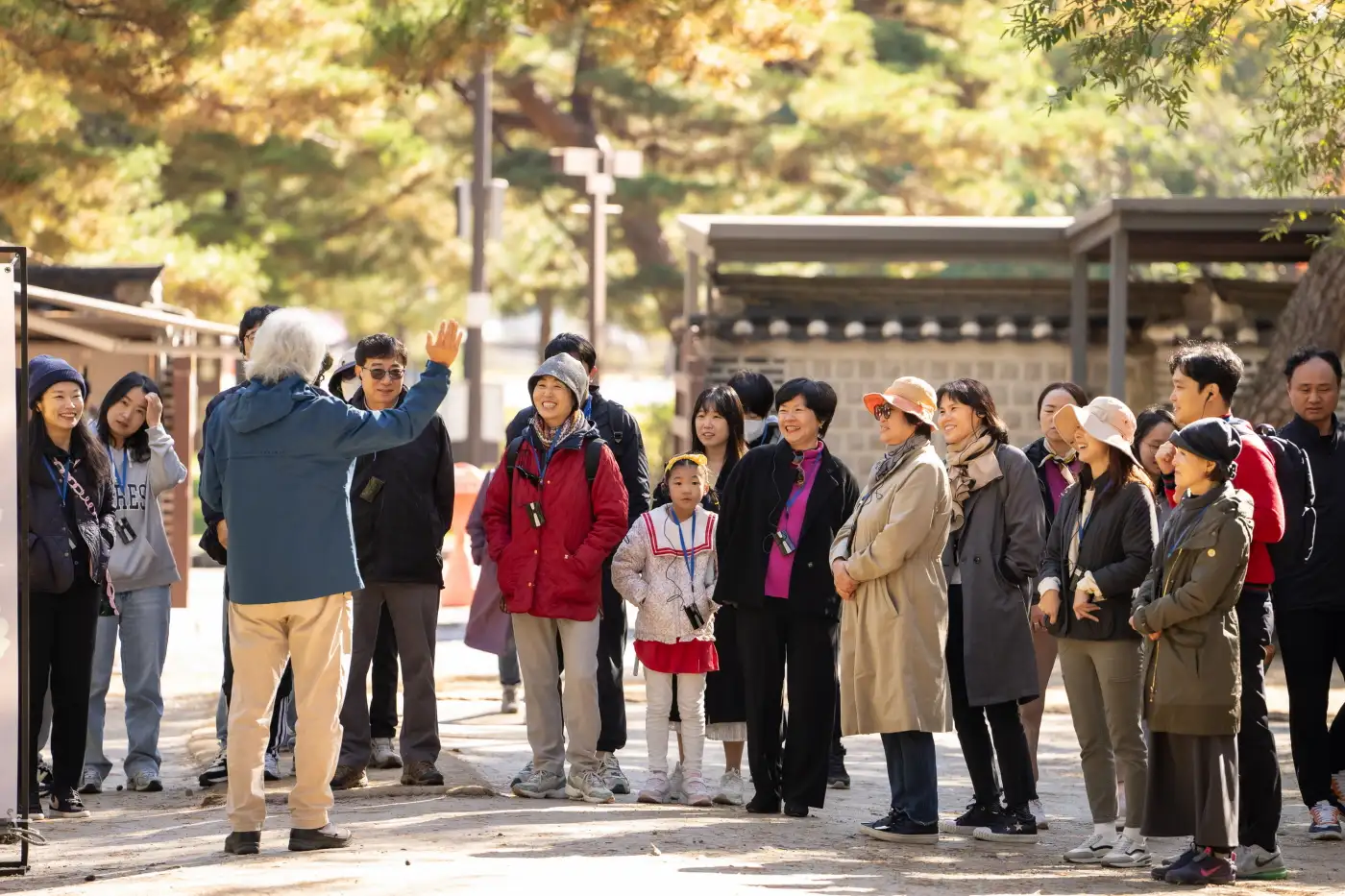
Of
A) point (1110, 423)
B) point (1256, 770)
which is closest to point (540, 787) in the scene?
point (1110, 423)

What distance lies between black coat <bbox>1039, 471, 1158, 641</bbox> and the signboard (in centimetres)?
353

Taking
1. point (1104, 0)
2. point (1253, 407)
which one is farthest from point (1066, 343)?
point (1104, 0)

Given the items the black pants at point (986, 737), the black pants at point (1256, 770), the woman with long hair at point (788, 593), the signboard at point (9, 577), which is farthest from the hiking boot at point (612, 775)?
the black pants at point (1256, 770)

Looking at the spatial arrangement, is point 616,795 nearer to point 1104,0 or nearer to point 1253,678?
point 1253,678

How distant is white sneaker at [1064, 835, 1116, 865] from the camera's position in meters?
6.71

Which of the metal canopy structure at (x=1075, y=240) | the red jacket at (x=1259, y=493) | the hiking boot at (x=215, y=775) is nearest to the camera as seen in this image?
the red jacket at (x=1259, y=493)

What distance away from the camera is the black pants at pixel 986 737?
711 centimetres

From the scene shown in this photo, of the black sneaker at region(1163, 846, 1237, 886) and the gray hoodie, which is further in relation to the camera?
the gray hoodie

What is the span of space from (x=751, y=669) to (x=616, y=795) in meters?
0.89

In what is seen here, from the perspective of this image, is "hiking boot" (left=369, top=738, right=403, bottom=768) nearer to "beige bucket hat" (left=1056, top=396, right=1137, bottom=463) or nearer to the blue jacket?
the blue jacket

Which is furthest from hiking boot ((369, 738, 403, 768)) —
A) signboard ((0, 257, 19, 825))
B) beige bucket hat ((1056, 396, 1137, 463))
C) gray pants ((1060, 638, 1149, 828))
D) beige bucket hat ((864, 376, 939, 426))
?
beige bucket hat ((1056, 396, 1137, 463))

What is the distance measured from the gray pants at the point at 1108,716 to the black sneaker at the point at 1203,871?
39cm

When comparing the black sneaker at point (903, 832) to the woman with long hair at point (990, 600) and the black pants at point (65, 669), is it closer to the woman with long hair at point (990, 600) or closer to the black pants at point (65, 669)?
the woman with long hair at point (990, 600)

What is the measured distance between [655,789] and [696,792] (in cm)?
16
